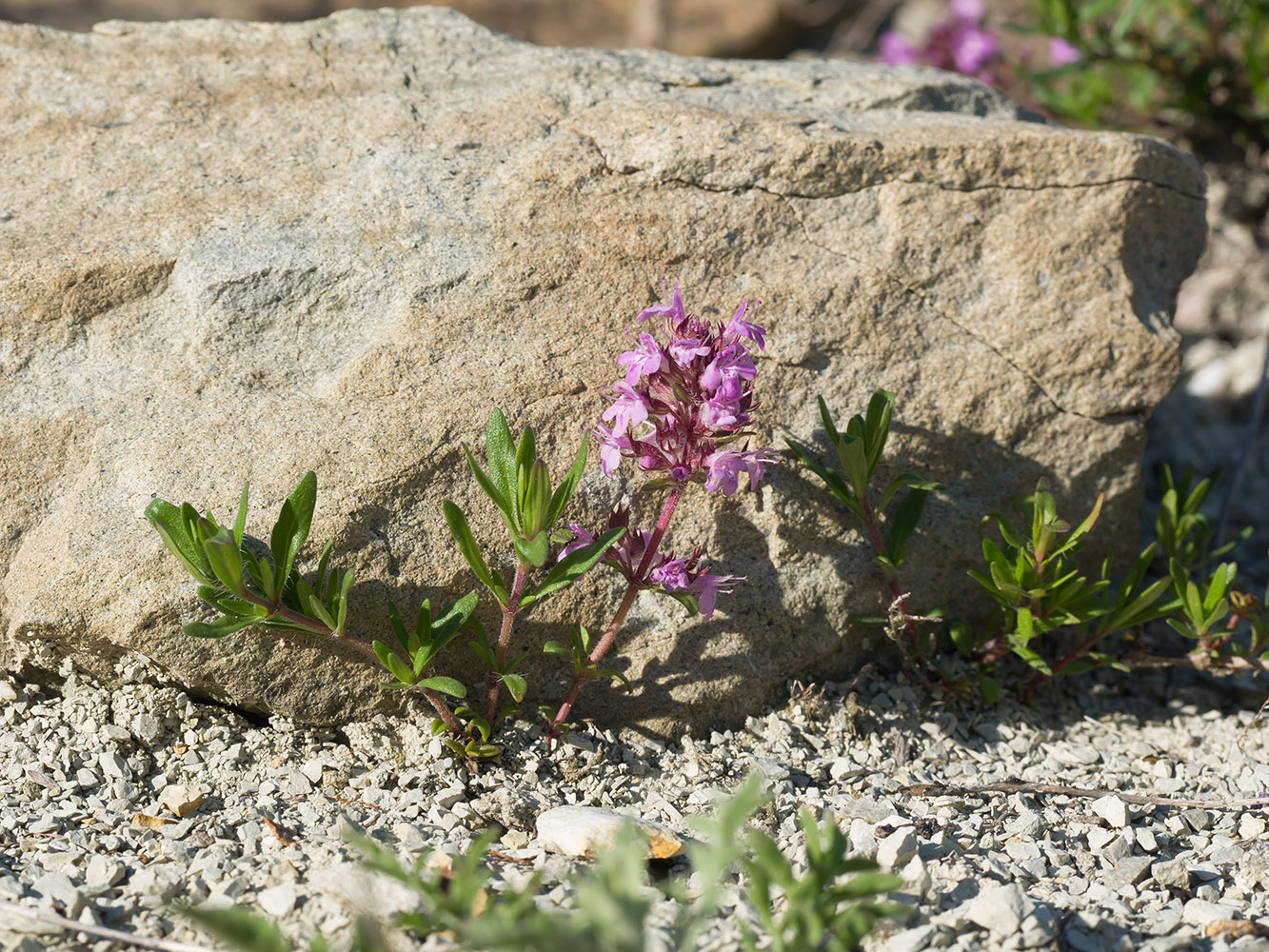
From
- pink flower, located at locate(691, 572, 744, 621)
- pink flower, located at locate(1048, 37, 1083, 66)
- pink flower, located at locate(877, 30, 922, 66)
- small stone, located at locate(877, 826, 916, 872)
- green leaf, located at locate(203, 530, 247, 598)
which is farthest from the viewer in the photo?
pink flower, located at locate(877, 30, 922, 66)

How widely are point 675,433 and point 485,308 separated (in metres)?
0.71

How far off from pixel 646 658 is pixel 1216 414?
3.80m

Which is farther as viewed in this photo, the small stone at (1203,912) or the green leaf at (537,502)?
the green leaf at (537,502)

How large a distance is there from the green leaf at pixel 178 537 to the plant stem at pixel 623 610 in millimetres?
913

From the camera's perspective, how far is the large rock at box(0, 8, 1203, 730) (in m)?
2.79

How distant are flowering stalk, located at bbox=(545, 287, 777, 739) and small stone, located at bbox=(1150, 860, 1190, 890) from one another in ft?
3.89

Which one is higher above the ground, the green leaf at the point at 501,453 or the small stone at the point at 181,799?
the green leaf at the point at 501,453

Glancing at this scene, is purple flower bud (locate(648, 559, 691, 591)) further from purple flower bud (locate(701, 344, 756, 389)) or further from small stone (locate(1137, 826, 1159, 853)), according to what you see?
small stone (locate(1137, 826, 1159, 853))

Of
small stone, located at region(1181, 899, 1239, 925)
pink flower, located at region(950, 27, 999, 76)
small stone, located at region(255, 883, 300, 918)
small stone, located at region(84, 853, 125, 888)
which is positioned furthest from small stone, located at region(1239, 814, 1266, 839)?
pink flower, located at region(950, 27, 999, 76)

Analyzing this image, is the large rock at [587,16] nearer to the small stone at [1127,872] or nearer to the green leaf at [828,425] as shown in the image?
the green leaf at [828,425]

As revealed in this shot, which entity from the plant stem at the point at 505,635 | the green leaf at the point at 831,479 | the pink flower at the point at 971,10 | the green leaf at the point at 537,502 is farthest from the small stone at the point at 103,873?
the pink flower at the point at 971,10

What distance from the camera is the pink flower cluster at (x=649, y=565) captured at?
2760 millimetres

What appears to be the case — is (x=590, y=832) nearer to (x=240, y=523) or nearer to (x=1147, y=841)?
(x=240, y=523)

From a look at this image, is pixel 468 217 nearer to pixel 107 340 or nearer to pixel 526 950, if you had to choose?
pixel 107 340
